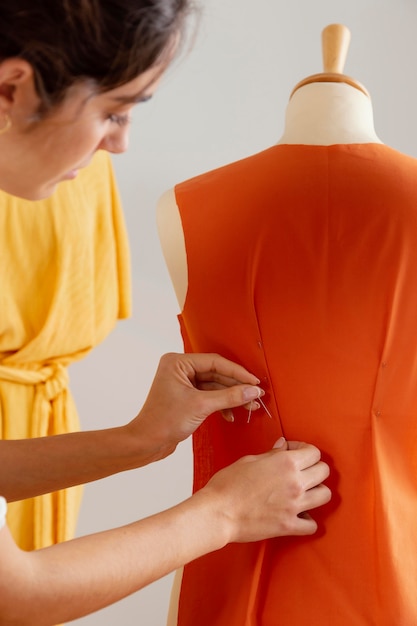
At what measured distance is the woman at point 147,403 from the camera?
96 centimetres

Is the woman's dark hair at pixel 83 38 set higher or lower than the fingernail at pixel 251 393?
higher

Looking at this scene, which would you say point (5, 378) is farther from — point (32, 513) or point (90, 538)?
point (90, 538)

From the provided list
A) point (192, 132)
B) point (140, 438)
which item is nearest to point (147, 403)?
point (140, 438)

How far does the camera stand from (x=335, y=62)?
134 cm

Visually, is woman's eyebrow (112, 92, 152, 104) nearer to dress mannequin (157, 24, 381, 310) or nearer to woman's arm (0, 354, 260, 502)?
dress mannequin (157, 24, 381, 310)

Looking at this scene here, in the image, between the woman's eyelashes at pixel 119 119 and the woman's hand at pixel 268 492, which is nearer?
the woman's eyelashes at pixel 119 119

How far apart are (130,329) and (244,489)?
144 cm

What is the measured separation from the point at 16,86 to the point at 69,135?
82 mm

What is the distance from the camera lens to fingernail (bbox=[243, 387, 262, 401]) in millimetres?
1204

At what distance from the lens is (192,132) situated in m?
2.62

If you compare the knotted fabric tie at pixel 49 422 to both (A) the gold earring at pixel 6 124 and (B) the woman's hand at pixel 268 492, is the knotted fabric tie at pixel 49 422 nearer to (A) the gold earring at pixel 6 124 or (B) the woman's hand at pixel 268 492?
(B) the woman's hand at pixel 268 492

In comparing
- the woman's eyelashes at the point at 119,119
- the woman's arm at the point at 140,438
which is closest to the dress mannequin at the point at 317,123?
the woman's arm at the point at 140,438

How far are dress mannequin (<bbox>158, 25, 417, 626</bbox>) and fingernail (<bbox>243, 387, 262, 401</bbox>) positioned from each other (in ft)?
0.09

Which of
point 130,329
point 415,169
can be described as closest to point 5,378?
point 130,329
